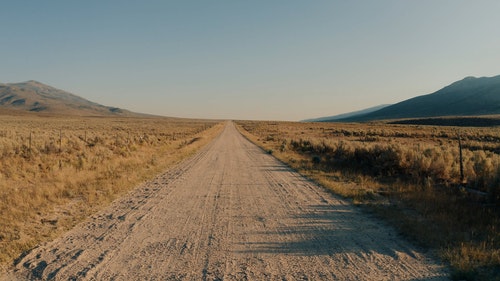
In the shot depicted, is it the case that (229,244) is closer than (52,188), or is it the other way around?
(229,244)

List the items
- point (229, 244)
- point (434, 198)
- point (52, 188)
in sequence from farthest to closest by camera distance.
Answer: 1. point (52, 188)
2. point (434, 198)
3. point (229, 244)

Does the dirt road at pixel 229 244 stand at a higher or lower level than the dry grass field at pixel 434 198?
lower

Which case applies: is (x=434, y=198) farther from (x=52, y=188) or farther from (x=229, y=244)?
(x=52, y=188)

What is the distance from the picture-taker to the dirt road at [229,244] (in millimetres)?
4980

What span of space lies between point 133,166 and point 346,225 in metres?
12.5

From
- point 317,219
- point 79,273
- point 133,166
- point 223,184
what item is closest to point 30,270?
point 79,273

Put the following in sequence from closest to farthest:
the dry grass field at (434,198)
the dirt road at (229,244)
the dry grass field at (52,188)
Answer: the dirt road at (229,244), the dry grass field at (434,198), the dry grass field at (52,188)

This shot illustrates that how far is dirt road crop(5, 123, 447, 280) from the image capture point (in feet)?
16.3

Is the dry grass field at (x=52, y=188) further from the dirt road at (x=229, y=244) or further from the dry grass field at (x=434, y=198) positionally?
the dry grass field at (x=434, y=198)

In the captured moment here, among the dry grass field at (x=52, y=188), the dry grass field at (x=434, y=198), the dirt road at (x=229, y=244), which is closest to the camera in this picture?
the dirt road at (x=229, y=244)

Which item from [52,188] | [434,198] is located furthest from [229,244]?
[52,188]

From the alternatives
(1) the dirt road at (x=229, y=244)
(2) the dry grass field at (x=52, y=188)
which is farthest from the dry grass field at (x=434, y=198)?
(2) the dry grass field at (x=52, y=188)

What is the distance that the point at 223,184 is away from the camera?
12633 mm

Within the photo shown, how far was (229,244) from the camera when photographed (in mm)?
6184
